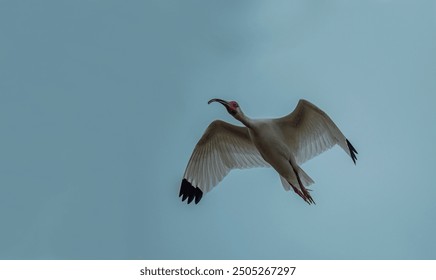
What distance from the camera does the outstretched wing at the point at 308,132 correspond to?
15.7 metres

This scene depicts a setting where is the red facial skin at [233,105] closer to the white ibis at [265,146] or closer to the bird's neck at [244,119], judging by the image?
the white ibis at [265,146]

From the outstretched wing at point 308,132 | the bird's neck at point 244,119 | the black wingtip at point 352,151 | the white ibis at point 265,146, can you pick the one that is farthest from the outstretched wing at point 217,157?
the black wingtip at point 352,151

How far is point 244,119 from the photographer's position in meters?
15.5

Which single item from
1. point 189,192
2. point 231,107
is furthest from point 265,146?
point 189,192

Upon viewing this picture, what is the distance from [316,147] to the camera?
16.2 meters

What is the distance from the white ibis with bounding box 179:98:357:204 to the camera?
15.6 metres

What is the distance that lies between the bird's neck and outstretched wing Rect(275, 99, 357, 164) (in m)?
0.63

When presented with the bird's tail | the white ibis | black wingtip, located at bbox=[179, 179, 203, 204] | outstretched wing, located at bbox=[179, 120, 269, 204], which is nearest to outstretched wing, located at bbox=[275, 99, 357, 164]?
the white ibis

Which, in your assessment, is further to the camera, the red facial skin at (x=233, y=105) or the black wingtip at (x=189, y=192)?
the black wingtip at (x=189, y=192)

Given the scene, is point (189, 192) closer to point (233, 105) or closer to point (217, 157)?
point (217, 157)

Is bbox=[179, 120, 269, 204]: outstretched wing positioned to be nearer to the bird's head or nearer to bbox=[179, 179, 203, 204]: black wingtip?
bbox=[179, 179, 203, 204]: black wingtip
